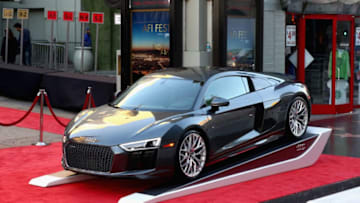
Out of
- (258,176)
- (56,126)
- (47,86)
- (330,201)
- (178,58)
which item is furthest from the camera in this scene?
(47,86)

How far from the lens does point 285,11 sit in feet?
55.9

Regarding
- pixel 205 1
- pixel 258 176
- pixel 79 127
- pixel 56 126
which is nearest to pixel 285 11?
pixel 205 1

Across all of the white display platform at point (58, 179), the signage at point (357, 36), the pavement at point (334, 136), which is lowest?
the white display platform at point (58, 179)

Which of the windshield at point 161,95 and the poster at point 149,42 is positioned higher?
the poster at point 149,42

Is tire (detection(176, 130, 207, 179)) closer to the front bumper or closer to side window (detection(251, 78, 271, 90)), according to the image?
the front bumper

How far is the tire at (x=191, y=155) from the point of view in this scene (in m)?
8.63

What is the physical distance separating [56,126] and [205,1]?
4778 mm

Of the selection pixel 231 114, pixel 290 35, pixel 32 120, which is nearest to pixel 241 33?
pixel 290 35

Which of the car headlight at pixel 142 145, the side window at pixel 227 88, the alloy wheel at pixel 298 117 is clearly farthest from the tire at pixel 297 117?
the car headlight at pixel 142 145

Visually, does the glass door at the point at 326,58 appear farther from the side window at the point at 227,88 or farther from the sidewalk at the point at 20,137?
the side window at the point at 227,88

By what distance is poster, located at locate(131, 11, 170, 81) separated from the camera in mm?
16344

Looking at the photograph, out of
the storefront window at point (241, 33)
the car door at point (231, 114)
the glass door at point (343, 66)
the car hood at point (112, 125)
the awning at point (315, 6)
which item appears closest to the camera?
the car hood at point (112, 125)

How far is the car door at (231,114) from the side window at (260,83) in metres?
0.20

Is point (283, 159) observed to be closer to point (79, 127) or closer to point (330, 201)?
point (330, 201)
